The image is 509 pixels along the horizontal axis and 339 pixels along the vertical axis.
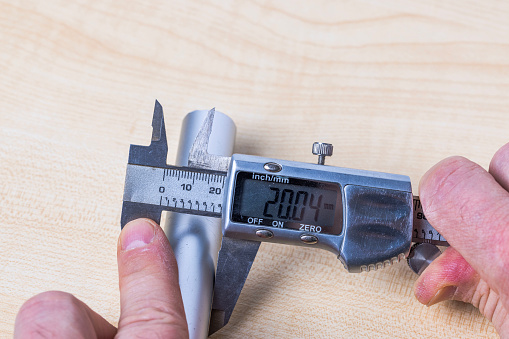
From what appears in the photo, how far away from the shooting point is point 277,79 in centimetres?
125

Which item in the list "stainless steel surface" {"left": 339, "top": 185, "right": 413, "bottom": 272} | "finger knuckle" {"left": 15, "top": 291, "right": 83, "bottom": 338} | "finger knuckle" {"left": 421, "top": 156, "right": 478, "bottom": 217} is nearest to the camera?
"finger knuckle" {"left": 15, "top": 291, "right": 83, "bottom": 338}

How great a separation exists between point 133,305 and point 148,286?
38 mm

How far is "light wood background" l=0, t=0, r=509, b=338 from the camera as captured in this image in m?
1.05

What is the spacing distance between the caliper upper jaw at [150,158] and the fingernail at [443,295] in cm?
62

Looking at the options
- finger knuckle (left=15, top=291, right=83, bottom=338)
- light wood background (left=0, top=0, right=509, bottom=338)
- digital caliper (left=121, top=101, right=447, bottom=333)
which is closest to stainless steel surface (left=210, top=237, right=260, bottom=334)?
digital caliper (left=121, top=101, right=447, bottom=333)

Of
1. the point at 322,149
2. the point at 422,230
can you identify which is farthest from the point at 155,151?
the point at 422,230

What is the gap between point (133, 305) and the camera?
0.73 m

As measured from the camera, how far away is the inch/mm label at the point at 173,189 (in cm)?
90

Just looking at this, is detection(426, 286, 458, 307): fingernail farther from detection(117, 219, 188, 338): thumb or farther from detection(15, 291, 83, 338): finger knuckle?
detection(15, 291, 83, 338): finger knuckle

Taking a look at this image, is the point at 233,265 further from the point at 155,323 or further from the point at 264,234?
the point at 155,323

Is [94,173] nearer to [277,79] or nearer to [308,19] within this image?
[277,79]

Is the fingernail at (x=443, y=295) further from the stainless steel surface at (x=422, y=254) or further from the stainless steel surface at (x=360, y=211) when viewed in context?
the stainless steel surface at (x=360, y=211)

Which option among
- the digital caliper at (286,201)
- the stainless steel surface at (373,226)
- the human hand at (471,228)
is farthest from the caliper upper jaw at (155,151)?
the human hand at (471,228)

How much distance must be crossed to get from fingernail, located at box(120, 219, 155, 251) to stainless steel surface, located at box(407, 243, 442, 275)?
1.84 ft
